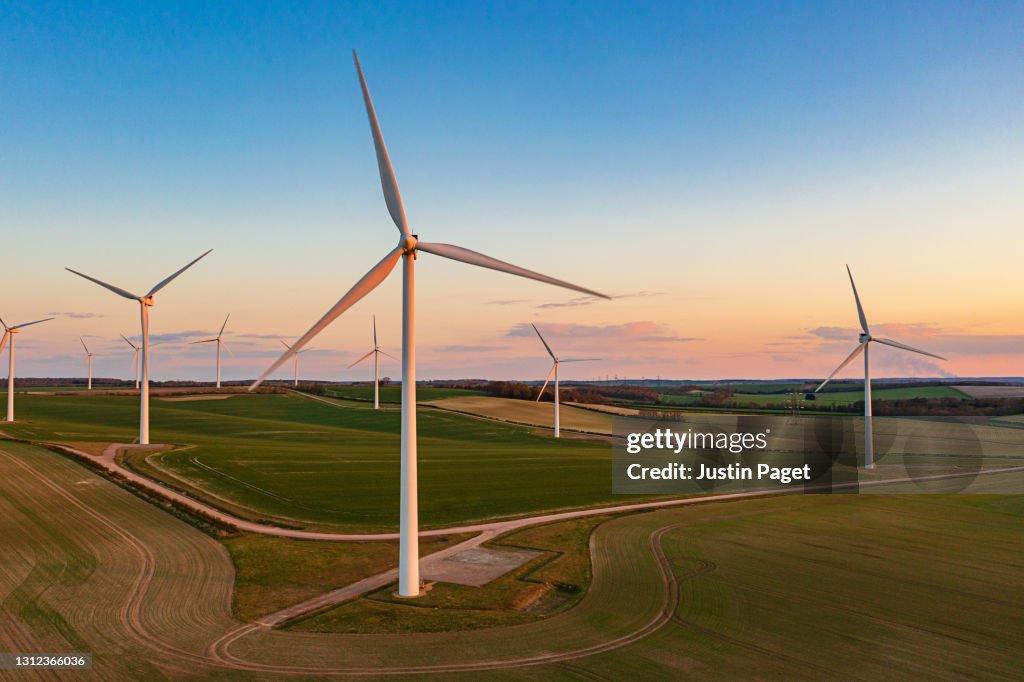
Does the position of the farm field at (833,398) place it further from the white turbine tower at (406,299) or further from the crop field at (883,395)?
the white turbine tower at (406,299)

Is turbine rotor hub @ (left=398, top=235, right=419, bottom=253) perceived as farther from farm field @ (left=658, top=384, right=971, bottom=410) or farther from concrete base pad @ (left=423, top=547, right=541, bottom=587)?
farm field @ (left=658, top=384, right=971, bottom=410)

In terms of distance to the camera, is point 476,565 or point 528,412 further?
point 528,412

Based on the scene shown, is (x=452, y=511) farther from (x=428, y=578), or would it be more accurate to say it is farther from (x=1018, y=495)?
(x=1018, y=495)

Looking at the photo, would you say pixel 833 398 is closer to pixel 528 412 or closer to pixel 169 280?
pixel 528 412

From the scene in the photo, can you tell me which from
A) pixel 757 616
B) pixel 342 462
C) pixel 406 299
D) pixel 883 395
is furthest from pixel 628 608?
pixel 883 395

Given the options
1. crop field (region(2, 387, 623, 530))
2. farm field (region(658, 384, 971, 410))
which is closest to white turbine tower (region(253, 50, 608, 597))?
crop field (region(2, 387, 623, 530))

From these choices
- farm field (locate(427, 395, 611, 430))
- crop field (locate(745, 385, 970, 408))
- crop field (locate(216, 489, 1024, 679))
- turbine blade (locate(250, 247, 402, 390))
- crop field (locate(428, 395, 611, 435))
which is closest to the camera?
crop field (locate(216, 489, 1024, 679))

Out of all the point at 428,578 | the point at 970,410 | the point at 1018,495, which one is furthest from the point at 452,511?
the point at 970,410
